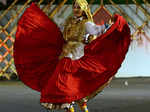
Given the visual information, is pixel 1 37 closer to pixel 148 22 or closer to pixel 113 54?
pixel 148 22

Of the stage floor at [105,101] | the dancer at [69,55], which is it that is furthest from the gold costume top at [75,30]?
the stage floor at [105,101]

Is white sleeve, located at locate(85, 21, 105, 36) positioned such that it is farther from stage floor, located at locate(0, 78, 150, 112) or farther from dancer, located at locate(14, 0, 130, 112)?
stage floor, located at locate(0, 78, 150, 112)

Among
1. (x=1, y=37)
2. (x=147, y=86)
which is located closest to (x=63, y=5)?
(x=1, y=37)

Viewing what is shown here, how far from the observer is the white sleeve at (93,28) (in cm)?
258

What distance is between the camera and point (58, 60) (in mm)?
2629

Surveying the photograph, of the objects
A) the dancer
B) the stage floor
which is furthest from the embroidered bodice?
the stage floor

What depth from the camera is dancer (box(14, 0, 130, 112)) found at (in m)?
2.46

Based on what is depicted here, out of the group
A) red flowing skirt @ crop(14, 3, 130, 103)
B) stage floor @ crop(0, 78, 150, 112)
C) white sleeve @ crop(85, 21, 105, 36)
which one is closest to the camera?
red flowing skirt @ crop(14, 3, 130, 103)

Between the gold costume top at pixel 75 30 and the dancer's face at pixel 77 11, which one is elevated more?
the dancer's face at pixel 77 11

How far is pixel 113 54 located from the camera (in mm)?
2586

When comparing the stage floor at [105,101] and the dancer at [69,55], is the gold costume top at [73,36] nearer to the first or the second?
the dancer at [69,55]

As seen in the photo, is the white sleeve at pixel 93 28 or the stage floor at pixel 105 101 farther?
the stage floor at pixel 105 101

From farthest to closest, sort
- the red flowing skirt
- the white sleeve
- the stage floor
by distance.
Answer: the stage floor → the white sleeve → the red flowing skirt

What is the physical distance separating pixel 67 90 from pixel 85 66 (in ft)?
0.66
